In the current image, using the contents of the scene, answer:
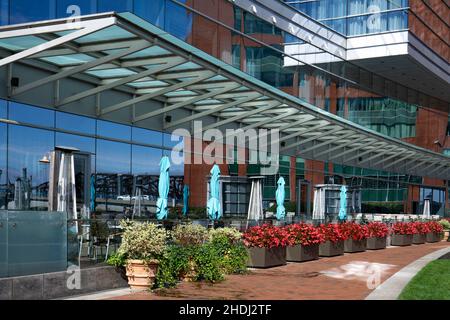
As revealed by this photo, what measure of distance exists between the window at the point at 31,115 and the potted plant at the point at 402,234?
55.4 feet

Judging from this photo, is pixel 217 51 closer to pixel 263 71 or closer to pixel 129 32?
pixel 263 71

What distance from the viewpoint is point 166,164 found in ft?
60.8

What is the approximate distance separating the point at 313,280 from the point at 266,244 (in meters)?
2.47

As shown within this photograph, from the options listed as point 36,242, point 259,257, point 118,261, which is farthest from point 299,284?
point 36,242

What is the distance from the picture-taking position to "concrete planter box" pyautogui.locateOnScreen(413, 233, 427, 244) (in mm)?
30163

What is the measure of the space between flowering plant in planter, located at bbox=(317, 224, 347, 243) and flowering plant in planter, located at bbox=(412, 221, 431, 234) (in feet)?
32.1

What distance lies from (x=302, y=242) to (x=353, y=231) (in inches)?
190

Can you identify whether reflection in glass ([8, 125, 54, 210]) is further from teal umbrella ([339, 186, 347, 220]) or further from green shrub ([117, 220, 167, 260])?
teal umbrella ([339, 186, 347, 220])

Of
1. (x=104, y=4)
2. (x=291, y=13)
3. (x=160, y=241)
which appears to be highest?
(x=291, y=13)

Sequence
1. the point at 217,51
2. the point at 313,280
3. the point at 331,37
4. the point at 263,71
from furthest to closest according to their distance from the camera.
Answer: the point at 331,37, the point at 263,71, the point at 217,51, the point at 313,280

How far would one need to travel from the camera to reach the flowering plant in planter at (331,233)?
20666mm

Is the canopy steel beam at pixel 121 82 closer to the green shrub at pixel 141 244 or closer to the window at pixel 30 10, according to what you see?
the window at pixel 30 10

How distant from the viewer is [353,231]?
75.1ft

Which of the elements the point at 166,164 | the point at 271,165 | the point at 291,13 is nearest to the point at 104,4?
the point at 166,164
